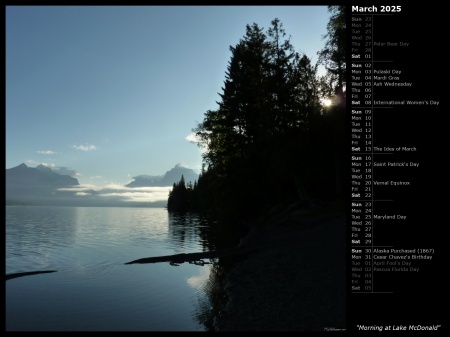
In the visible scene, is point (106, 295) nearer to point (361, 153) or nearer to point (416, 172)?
point (361, 153)

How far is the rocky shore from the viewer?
1245 centimetres

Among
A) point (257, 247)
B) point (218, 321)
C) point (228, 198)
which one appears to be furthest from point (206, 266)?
point (228, 198)

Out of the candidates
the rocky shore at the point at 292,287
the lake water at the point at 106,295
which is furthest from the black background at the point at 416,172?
the lake water at the point at 106,295

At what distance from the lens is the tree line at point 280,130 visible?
39.8 metres

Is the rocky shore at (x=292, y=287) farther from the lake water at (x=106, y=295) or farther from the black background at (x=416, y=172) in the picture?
the black background at (x=416, y=172)

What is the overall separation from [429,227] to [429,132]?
2322mm

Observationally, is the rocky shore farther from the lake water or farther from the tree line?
the tree line

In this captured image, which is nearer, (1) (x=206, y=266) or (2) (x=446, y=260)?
(2) (x=446, y=260)

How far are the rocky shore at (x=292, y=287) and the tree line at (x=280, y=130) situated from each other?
13153 mm

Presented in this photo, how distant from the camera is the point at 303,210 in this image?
138ft

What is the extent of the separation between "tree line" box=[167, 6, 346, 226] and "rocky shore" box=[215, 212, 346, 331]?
518 inches

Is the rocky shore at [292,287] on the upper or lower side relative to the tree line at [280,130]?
lower

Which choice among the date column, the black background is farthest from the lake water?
the black background

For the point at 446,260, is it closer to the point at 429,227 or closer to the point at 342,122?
the point at 429,227
